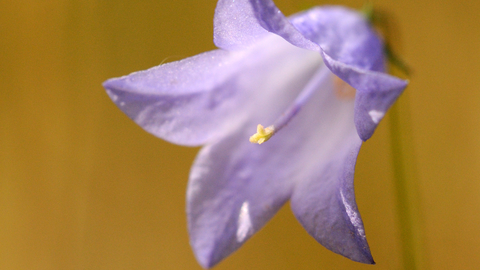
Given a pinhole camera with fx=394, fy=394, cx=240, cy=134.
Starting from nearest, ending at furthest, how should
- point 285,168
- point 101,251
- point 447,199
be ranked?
point 285,168, point 447,199, point 101,251

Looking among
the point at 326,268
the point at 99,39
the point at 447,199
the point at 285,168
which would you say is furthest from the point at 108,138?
the point at 447,199

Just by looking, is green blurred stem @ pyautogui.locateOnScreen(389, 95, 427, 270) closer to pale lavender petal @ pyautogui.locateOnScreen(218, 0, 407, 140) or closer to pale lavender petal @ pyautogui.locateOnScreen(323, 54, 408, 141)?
pale lavender petal @ pyautogui.locateOnScreen(218, 0, 407, 140)

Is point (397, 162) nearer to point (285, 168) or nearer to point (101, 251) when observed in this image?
point (285, 168)

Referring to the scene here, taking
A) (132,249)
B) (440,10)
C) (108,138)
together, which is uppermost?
(440,10)

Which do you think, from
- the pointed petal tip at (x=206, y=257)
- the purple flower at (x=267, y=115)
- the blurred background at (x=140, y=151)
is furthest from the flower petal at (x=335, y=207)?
the blurred background at (x=140, y=151)

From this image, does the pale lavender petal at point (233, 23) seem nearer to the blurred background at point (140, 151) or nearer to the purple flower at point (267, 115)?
the purple flower at point (267, 115)

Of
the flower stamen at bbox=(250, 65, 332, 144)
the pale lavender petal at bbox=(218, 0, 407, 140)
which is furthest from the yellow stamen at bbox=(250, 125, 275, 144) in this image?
the pale lavender petal at bbox=(218, 0, 407, 140)

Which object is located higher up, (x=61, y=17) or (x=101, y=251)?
(x=61, y=17)
